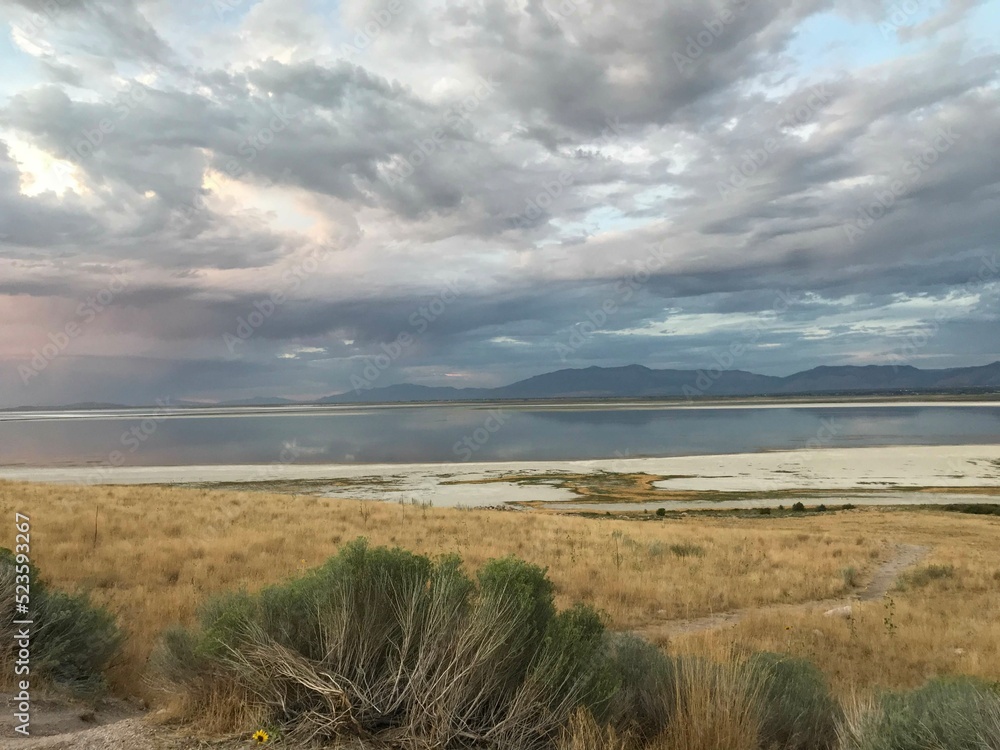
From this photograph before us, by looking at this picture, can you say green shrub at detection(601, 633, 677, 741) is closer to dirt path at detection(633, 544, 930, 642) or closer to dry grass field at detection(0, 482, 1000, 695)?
dry grass field at detection(0, 482, 1000, 695)

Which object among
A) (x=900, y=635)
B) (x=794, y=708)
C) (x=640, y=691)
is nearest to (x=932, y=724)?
(x=794, y=708)

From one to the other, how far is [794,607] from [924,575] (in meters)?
5.73

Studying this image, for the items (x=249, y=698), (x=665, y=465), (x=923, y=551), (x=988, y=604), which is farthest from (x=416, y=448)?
(x=249, y=698)

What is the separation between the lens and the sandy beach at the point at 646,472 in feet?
138

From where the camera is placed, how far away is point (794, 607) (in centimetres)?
1284

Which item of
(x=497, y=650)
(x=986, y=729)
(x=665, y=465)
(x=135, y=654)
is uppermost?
(x=497, y=650)

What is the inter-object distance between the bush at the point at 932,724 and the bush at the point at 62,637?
629 cm

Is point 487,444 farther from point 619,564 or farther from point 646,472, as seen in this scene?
point 619,564

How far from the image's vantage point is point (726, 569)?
1612 centimetres

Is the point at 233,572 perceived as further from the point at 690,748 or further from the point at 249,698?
the point at 690,748

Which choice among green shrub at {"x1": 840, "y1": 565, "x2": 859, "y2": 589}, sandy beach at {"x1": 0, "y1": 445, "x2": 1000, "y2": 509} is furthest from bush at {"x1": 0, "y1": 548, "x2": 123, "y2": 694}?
sandy beach at {"x1": 0, "y1": 445, "x2": 1000, "y2": 509}

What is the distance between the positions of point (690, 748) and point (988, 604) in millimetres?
12908

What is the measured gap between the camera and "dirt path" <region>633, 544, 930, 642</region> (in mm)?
10383

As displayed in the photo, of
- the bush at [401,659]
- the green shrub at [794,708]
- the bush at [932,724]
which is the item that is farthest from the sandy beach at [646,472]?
the bush at [932,724]
